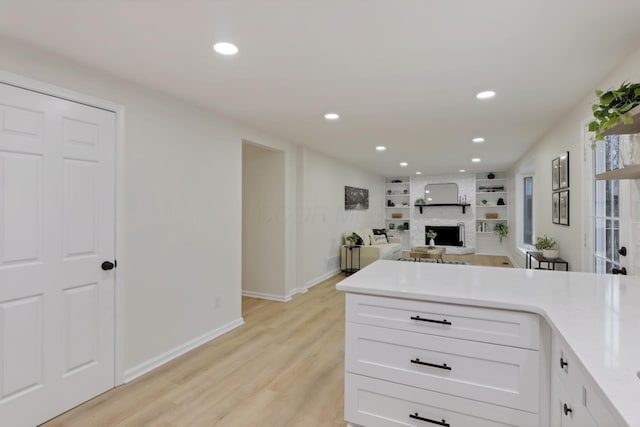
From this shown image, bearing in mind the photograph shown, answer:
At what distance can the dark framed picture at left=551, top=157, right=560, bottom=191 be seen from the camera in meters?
3.76

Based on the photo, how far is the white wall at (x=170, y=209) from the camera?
2469 millimetres

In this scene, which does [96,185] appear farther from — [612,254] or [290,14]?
[612,254]

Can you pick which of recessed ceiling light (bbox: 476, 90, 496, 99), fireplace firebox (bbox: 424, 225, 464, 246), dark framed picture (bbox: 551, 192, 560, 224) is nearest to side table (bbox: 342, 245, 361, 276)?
dark framed picture (bbox: 551, 192, 560, 224)

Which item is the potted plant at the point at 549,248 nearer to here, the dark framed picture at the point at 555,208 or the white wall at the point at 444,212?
the dark framed picture at the point at 555,208

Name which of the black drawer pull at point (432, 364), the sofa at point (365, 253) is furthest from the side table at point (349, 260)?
the black drawer pull at point (432, 364)

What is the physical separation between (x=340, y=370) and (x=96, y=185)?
2365 millimetres

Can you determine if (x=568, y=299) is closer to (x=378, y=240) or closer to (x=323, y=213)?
(x=323, y=213)

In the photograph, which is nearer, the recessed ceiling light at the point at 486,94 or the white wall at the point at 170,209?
the white wall at the point at 170,209

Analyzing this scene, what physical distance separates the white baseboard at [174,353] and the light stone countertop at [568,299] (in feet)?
6.53

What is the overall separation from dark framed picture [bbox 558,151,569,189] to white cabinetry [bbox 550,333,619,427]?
280 cm

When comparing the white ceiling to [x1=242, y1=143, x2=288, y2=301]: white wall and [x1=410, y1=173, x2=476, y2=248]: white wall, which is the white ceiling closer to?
[x1=242, y1=143, x2=288, y2=301]: white wall

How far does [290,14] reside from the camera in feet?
5.59

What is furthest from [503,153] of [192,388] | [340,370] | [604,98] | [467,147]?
[192,388]

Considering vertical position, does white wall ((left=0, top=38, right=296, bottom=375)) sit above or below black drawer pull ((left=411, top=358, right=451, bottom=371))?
above
